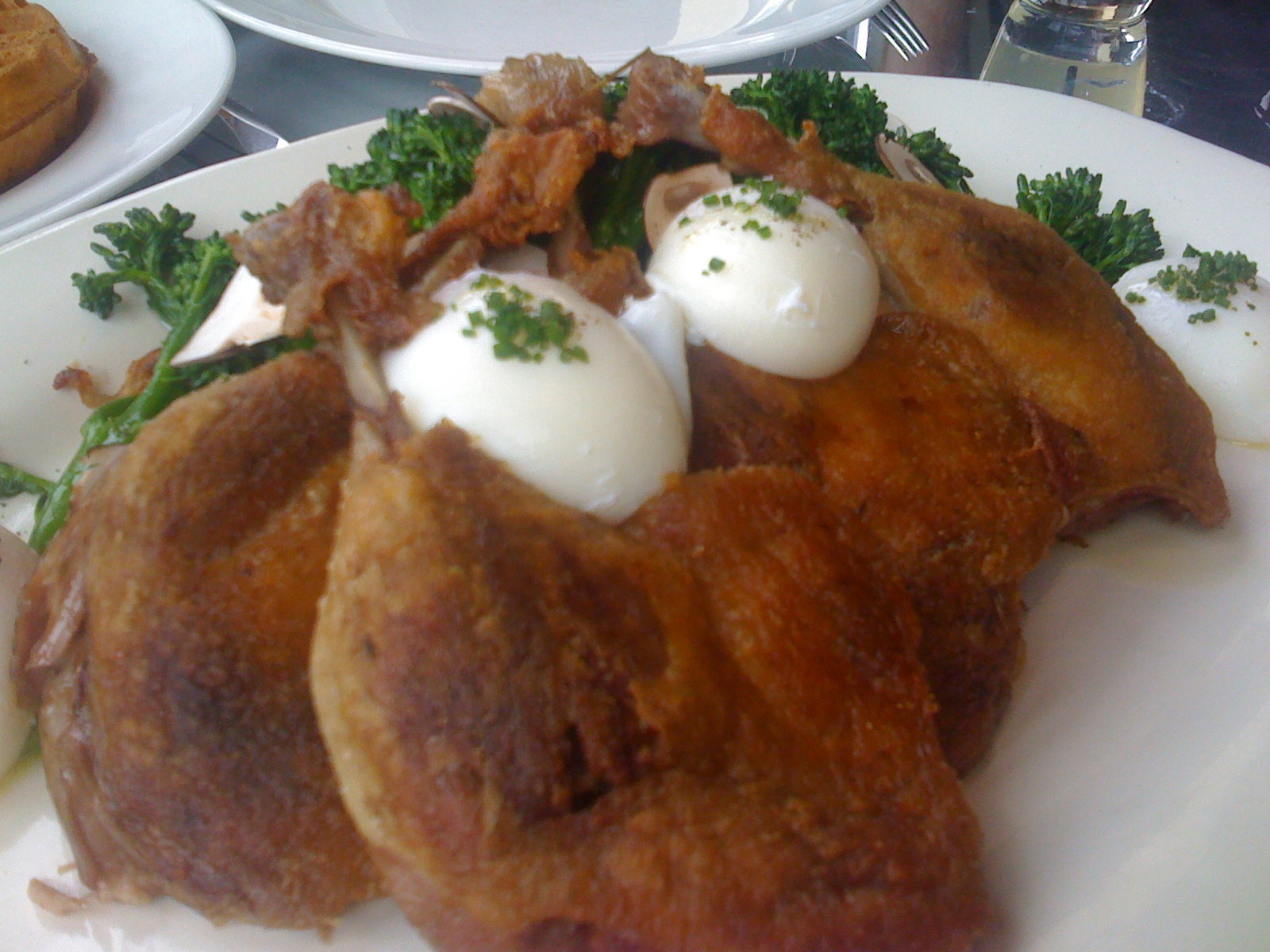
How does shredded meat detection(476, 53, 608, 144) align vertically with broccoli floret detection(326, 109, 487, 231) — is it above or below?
above

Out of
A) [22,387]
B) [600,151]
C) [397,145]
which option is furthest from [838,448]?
[22,387]

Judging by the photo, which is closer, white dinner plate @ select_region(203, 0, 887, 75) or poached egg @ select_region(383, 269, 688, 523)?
poached egg @ select_region(383, 269, 688, 523)

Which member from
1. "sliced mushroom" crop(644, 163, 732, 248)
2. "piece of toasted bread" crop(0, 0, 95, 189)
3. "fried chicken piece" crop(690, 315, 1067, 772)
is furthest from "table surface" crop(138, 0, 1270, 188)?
"fried chicken piece" crop(690, 315, 1067, 772)

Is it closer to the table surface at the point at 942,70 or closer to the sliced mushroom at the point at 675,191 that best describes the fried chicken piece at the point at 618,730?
the sliced mushroom at the point at 675,191

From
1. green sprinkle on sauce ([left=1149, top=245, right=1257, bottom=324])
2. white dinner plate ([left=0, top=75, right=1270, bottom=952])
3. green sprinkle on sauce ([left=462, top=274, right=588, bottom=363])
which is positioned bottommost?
white dinner plate ([left=0, top=75, right=1270, bottom=952])

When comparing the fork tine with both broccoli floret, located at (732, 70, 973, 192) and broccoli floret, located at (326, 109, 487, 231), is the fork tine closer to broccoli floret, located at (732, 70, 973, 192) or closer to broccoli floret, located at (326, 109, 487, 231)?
broccoli floret, located at (732, 70, 973, 192)

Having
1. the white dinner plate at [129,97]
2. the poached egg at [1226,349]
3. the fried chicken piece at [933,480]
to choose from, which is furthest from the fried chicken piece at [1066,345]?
Result: the white dinner plate at [129,97]

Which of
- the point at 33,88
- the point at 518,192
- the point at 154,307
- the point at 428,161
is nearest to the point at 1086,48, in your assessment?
the point at 428,161
